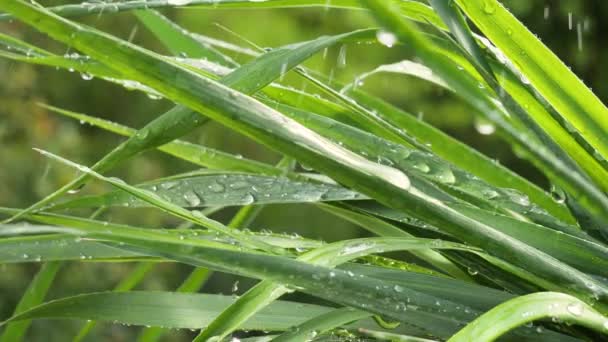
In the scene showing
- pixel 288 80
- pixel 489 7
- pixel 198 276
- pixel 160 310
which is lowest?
pixel 160 310

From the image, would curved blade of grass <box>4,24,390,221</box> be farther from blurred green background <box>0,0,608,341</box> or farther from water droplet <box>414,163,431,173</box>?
blurred green background <box>0,0,608,341</box>

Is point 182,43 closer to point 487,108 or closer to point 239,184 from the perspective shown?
point 239,184

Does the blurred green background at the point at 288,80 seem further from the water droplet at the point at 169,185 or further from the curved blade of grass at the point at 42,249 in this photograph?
the curved blade of grass at the point at 42,249

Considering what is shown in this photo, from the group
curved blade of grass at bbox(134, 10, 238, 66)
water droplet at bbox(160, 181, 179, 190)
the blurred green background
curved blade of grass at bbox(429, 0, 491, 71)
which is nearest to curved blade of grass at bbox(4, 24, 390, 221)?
curved blade of grass at bbox(429, 0, 491, 71)

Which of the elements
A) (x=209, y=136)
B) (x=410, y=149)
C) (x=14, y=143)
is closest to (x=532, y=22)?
(x=209, y=136)

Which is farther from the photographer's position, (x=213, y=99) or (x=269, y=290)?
(x=269, y=290)

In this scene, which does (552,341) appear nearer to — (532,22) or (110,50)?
(110,50)

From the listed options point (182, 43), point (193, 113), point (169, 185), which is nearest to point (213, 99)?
point (193, 113)
